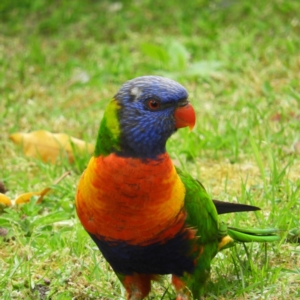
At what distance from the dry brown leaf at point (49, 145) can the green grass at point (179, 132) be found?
74 millimetres

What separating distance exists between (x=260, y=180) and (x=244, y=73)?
193 centimetres

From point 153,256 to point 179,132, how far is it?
2017mm

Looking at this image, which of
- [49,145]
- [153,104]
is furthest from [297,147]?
[153,104]

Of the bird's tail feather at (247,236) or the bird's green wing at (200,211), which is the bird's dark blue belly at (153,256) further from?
the bird's tail feather at (247,236)

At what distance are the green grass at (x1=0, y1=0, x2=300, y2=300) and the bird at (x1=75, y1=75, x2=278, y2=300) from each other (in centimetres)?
38

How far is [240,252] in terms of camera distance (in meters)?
3.30

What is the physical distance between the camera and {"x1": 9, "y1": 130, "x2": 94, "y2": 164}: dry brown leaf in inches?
175

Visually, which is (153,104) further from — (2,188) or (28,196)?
(2,188)

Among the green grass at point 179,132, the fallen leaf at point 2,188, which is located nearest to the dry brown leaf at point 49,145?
the green grass at point 179,132

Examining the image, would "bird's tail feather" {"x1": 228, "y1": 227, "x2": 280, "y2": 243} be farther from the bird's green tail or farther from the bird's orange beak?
the bird's orange beak

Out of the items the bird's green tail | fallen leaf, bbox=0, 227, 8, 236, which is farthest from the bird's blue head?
fallen leaf, bbox=0, 227, 8, 236

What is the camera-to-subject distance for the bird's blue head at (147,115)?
2.71 metres

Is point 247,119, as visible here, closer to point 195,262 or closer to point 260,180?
point 260,180

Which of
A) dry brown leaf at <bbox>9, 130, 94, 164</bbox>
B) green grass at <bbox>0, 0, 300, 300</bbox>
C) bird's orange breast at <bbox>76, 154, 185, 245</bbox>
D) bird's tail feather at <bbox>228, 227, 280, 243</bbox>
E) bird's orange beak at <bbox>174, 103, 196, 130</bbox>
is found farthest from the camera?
dry brown leaf at <bbox>9, 130, 94, 164</bbox>
